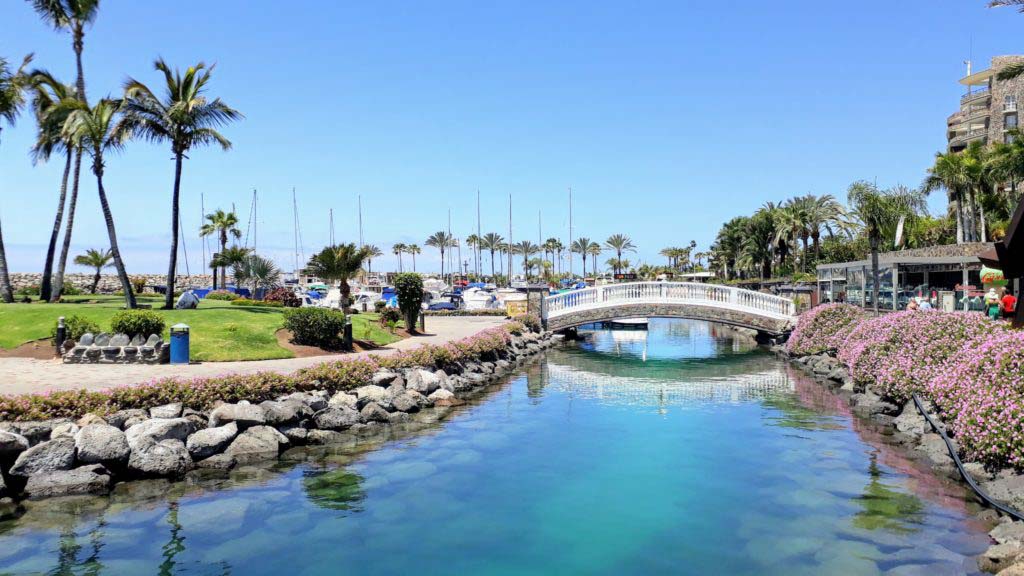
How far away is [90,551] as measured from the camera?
34.2ft

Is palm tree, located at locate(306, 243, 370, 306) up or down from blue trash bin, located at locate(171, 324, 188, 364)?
up

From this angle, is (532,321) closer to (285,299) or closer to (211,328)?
(285,299)

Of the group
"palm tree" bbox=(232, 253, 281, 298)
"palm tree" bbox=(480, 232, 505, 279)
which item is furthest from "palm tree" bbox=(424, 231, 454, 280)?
"palm tree" bbox=(232, 253, 281, 298)

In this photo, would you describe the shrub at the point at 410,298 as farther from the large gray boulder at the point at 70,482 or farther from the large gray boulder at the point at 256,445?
the large gray boulder at the point at 70,482

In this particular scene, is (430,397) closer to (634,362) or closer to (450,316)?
(634,362)

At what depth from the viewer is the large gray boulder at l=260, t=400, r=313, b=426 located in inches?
655

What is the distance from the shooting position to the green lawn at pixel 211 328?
2328 cm

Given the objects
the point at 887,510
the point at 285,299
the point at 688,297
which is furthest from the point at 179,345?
the point at 688,297

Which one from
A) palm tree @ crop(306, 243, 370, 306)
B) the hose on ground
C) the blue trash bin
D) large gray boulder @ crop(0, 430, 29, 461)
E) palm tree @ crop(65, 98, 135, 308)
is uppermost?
palm tree @ crop(65, 98, 135, 308)

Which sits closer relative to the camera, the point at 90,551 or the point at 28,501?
the point at 90,551

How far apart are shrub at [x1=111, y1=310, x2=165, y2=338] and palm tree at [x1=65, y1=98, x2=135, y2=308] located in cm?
821

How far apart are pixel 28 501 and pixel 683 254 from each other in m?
149

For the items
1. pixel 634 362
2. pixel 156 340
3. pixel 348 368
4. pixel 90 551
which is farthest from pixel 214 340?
pixel 634 362

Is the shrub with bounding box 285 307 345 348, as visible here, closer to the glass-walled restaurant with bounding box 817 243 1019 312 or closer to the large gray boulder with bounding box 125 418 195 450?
the large gray boulder with bounding box 125 418 195 450
